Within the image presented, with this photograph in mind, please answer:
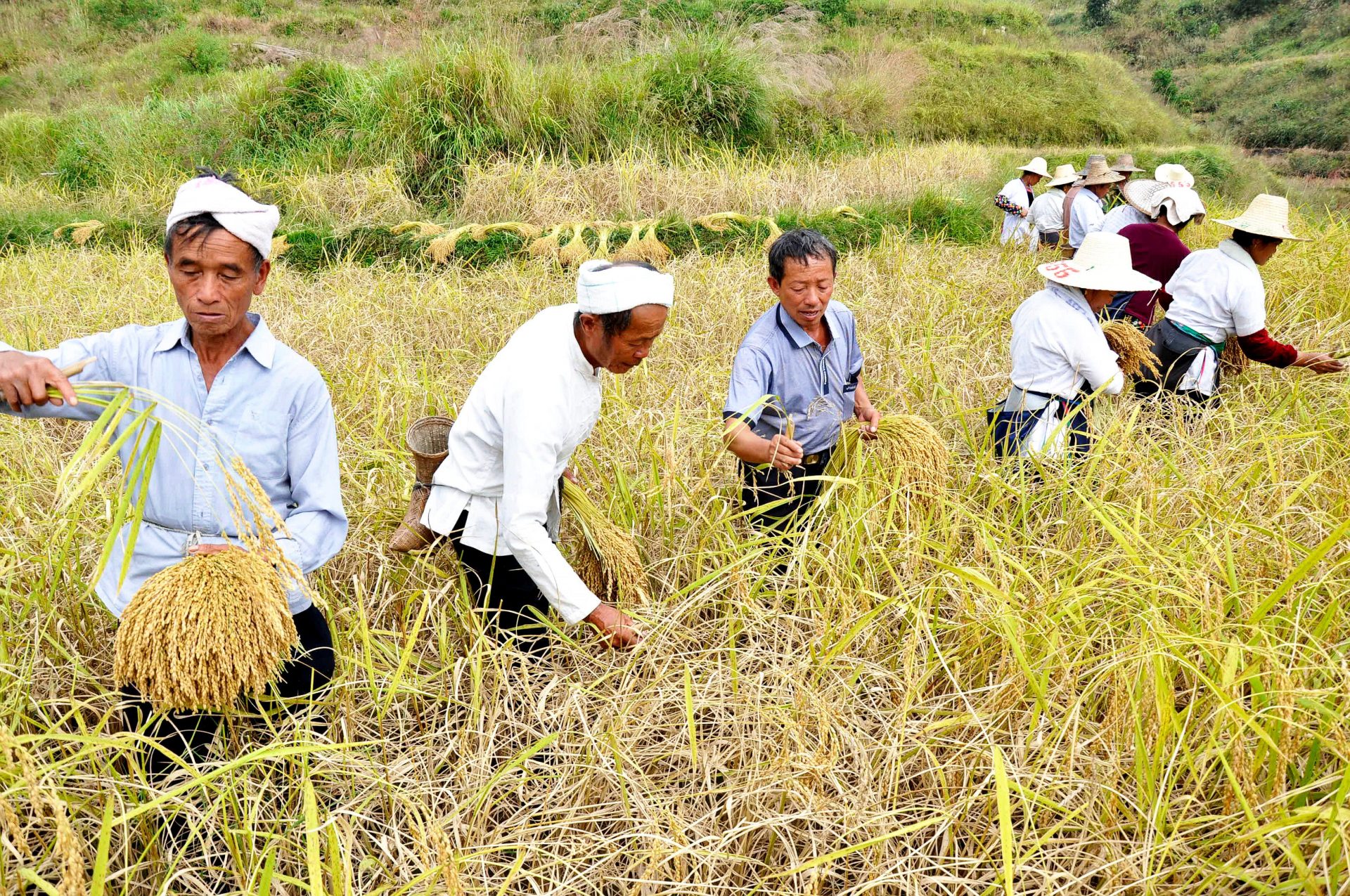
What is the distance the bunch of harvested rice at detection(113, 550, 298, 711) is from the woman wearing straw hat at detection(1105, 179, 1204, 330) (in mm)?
4233

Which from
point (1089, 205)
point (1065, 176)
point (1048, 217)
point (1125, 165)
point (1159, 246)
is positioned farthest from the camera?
point (1065, 176)

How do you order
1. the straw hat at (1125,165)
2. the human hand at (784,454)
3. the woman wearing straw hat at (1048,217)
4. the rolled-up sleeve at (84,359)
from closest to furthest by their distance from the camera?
the rolled-up sleeve at (84,359) → the human hand at (784,454) → the woman wearing straw hat at (1048,217) → the straw hat at (1125,165)

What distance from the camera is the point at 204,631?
4.50 ft

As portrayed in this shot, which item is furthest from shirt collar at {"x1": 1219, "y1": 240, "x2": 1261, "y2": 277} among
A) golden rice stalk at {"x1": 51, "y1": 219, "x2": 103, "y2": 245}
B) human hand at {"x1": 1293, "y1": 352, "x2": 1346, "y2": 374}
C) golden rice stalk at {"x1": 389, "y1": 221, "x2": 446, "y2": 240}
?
golden rice stalk at {"x1": 51, "y1": 219, "x2": 103, "y2": 245}

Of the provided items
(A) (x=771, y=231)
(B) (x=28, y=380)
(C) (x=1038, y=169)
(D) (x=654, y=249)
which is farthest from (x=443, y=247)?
(C) (x=1038, y=169)

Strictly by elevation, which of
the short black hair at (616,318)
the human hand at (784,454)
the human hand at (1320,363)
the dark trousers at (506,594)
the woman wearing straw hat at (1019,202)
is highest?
the short black hair at (616,318)

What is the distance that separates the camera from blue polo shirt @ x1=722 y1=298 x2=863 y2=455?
264 centimetres

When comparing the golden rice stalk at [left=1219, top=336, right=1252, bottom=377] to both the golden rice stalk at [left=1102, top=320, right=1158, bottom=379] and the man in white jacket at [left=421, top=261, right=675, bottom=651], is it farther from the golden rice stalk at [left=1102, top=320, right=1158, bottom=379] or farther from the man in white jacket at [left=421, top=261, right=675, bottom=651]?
the man in white jacket at [left=421, top=261, right=675, bottom=651]

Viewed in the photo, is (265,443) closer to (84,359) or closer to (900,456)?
(84,359)

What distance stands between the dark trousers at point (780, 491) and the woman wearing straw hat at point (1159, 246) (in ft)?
7.96

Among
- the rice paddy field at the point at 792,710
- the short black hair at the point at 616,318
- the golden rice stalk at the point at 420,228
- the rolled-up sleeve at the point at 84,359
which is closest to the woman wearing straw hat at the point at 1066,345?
the rice paddy field at the point at 792,710

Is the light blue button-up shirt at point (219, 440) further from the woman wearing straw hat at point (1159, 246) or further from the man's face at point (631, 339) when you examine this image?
the woman wearing straw hat at point (1159, 246)

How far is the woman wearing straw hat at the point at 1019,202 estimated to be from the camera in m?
7.46

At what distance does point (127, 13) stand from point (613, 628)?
25.5 metres
